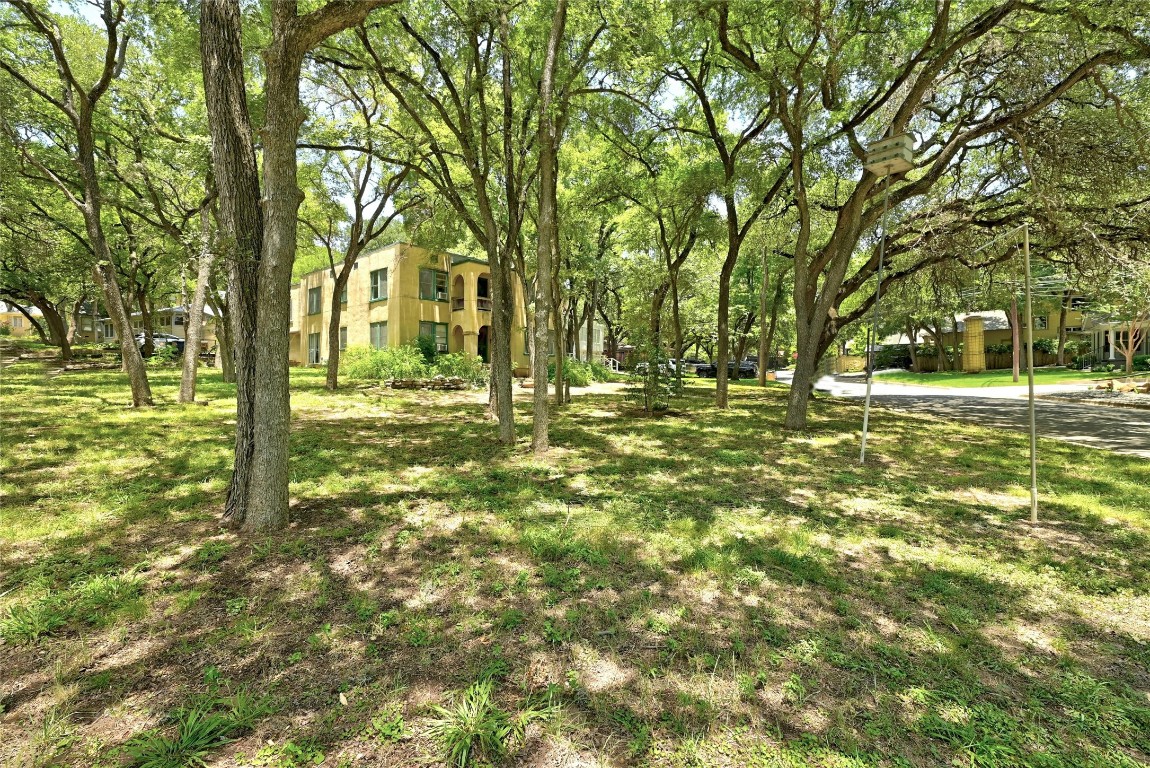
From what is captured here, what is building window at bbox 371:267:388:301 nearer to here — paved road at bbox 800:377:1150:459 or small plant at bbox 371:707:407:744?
paved road at bbox 800:377:1150:459

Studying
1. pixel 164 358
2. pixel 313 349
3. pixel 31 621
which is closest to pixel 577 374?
pixel 313 349

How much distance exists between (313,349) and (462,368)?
1216 centimetres

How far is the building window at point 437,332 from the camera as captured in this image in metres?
22.4

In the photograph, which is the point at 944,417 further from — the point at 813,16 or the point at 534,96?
the point at 534,96

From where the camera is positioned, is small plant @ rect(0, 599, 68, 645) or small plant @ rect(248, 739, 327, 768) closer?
small plant @ rect(248, 739, 327, 768)

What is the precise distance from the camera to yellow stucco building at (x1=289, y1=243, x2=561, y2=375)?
71.1 feet

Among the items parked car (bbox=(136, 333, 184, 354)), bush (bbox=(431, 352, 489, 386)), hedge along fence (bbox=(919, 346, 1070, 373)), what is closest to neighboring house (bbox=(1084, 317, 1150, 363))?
hedge along fence (bbox=(919, 346, 1070, 373))

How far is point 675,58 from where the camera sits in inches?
338

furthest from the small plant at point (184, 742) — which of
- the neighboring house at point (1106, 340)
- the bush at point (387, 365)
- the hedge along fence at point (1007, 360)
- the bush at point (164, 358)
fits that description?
the hedge along fence at point (1007, 360)

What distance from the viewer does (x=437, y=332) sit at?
23109 millimetres

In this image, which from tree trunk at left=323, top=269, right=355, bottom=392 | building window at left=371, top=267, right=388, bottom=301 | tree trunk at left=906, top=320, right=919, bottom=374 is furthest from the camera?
tree trunk at left=906, top=320, right=919, bottom=374

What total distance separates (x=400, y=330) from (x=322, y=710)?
20875 mm

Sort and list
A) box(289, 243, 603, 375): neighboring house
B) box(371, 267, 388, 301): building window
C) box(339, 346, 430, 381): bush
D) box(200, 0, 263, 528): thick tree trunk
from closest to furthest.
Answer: box(200, 0, 263, 528): thick tree trunk
box(339, 346, 430, 381): bush
box(289, 243, 603, 375): neighboring house
box(371, 267, 388, 301): building window

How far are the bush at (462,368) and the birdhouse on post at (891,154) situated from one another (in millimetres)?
14109
